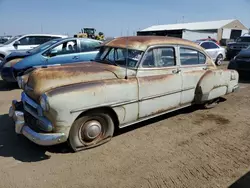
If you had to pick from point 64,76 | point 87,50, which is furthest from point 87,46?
point 64,76

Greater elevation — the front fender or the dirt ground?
the front fender

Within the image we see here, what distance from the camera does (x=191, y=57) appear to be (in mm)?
5098

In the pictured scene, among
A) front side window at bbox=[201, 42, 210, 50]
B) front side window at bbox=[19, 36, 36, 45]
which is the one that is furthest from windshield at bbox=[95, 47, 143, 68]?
front side window at bbox=[201, 42, 210, 50]

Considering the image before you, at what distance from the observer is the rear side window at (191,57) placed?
192 inches

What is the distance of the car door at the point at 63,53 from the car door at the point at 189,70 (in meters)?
4.11

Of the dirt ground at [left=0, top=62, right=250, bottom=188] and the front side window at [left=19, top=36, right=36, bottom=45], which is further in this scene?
the front side window at [left=19, top=36, right=36, bottom=45]

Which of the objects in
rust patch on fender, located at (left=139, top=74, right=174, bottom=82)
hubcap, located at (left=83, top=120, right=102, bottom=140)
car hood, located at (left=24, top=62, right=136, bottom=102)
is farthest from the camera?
rust patch on fender, located at (left=139, top=74, right=174, bottom=82)

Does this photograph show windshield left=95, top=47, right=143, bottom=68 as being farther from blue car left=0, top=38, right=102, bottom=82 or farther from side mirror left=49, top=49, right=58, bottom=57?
side mirror left=49, top=49, right=58, bottom=57

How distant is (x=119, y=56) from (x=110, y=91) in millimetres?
1098

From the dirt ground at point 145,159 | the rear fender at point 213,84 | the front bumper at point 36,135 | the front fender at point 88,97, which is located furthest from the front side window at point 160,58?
the front bumper at point 36,135

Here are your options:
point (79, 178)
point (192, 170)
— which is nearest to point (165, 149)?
point (192, 170)

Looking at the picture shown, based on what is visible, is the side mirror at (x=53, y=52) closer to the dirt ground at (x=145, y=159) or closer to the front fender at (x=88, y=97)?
the dirt ground at (x=145, y=159)

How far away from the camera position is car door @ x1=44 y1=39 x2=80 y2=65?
7.47 metres

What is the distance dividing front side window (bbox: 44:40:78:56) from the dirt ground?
3.37m
